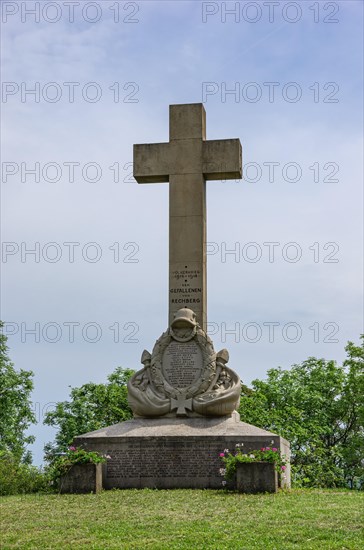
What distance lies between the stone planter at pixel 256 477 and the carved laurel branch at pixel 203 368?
3170 mm

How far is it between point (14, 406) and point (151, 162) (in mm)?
18128

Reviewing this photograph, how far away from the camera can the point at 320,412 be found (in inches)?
1268

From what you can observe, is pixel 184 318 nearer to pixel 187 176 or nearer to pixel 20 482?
pixel 187 176

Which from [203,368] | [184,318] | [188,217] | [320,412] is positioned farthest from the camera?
[320,412]

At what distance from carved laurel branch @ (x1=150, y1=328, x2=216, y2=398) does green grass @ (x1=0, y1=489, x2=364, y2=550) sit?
10.9 ft

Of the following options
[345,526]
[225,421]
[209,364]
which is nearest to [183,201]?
[209,364]

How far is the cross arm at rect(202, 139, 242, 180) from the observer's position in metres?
18.3

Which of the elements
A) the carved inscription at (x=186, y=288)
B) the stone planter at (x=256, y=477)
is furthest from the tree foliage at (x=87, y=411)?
the stone planter at (x=256, y=477)

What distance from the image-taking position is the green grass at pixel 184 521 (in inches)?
338

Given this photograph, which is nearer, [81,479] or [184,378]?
[81,479]

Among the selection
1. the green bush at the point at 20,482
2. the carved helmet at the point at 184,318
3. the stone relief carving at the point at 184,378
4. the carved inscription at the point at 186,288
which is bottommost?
the green bush at the point at 20,482

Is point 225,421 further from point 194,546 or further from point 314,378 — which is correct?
point 314,378

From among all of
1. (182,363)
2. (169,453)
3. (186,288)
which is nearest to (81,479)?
(169,453)

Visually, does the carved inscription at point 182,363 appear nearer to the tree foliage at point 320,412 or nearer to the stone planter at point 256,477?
the stone planter at point 256,477
